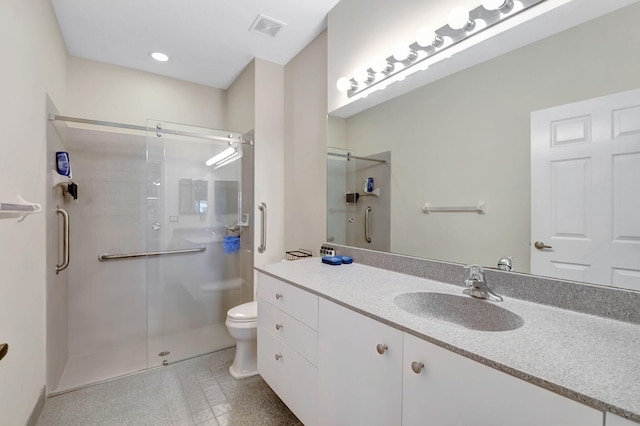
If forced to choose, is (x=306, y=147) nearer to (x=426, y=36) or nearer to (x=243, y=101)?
(x=243, y=101)

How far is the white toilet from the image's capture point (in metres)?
2.08

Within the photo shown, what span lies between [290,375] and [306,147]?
5.68 feet

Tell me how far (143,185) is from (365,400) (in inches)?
109

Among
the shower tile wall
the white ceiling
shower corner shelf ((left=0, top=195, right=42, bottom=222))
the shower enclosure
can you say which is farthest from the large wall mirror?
the shower tile wall

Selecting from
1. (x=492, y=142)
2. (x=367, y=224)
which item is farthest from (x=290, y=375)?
(x=492, y=142)

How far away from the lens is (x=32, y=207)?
4.03 ft

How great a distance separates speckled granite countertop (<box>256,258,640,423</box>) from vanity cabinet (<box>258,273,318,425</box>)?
22 centimetres

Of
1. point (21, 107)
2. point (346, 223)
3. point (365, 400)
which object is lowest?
point (365, 400)

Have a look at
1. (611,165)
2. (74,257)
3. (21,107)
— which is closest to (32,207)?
(21,107)

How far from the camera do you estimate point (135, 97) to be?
9.29 ft

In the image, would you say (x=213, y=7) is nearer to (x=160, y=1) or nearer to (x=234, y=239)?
(x=160, y=1)

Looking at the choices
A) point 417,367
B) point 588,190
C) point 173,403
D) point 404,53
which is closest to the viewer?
point 417,367

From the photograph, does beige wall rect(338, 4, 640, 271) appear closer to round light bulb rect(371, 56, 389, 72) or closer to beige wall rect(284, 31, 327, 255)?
round light bulb rect(371, 56, 389, 72)

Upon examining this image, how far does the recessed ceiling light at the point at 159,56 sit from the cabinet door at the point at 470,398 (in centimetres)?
301
